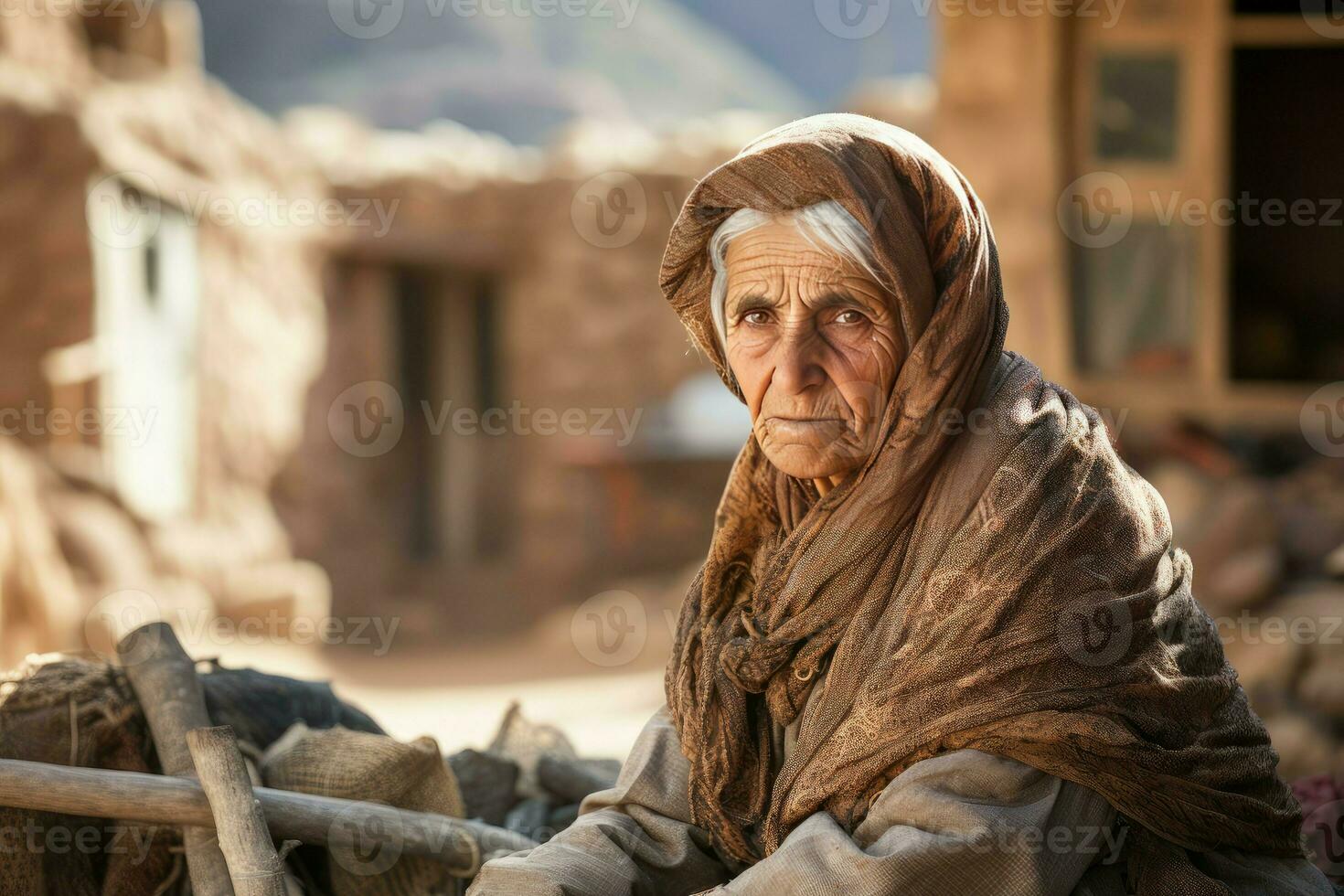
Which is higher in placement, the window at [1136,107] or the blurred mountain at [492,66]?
the blurred mountain at [492,66]

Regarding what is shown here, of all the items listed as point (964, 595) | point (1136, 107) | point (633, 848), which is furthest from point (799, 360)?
point (1136, 107)

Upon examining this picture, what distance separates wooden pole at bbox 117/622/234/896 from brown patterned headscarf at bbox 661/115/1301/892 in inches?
40.5

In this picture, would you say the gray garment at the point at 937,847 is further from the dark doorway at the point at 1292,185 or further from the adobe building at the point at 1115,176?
the dark doorway at the point at 1292,185

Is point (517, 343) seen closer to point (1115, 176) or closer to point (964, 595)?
point (1115, 176)

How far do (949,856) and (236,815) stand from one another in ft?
4.41

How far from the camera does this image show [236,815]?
95.6 inches

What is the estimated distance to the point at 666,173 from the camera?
14320mm

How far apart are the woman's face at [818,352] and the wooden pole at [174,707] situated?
53.6 inches

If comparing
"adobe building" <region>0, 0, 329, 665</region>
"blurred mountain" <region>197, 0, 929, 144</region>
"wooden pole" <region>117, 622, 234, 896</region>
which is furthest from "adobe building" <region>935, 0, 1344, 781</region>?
"blurred mountain" <region>197, 0, 929, 144</region>

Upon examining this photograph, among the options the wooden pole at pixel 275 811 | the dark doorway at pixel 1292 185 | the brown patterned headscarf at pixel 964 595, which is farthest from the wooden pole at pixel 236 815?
the dark doorway at pixel 1292 185

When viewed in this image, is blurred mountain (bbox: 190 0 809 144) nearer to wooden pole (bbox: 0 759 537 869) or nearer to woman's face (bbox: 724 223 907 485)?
wooden pole (bbox: 0 759 537 869)

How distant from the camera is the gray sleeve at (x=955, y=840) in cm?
185

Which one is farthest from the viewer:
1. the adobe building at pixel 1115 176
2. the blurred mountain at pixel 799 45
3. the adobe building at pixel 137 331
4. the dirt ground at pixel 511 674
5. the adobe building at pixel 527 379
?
the blurred mountain at pixel 799 45

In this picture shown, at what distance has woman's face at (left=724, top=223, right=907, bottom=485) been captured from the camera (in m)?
2.09
